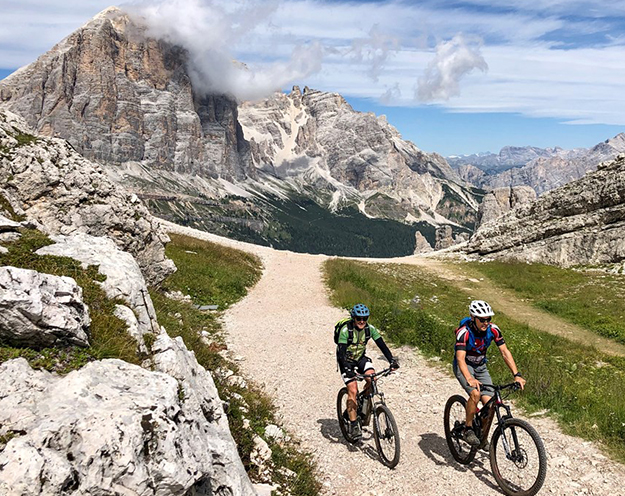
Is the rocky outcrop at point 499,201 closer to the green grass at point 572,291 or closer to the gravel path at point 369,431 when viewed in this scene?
the green grass at point 572,291

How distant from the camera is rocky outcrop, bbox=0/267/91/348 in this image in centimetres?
571

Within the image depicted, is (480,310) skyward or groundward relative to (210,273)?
skyward

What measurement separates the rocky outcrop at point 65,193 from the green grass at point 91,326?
18.8 feet

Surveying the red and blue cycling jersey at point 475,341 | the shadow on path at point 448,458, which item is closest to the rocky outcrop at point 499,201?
the shadow on path at point 448,458

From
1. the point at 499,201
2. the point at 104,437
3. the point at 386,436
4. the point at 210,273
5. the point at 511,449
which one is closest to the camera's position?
the point at 104,437

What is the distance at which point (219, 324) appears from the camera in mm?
20922

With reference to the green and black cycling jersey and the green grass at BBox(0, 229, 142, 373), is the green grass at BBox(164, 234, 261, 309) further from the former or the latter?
the green and black cycling jersey

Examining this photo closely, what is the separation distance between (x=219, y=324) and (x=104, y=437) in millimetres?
16486

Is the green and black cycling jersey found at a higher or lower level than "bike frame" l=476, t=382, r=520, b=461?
higher

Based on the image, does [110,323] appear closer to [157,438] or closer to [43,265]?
[43,265]

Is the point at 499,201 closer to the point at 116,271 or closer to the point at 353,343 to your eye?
the point at 353,343

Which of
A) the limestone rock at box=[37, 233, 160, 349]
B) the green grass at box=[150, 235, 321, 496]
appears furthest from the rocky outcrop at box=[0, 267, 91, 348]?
the green grass at box=[150, 235, 321, 496]

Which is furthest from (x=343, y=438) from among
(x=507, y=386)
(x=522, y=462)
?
(x=507, y=386)

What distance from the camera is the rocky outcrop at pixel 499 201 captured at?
97250mm
